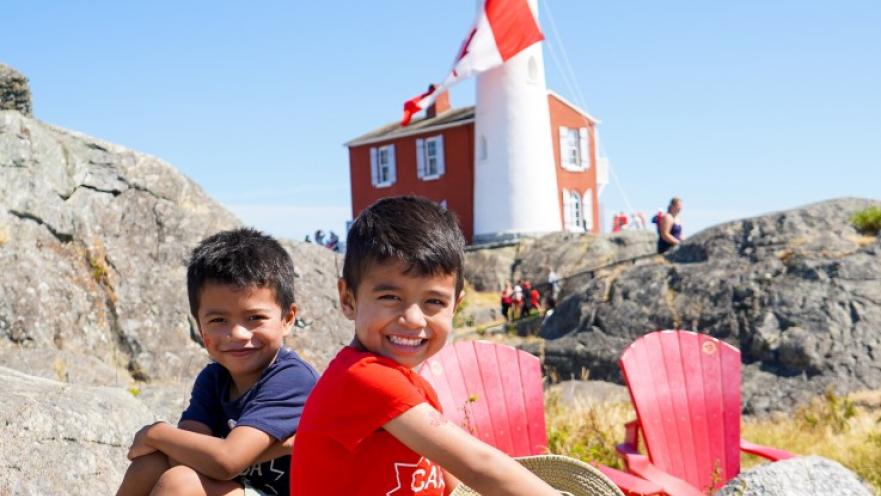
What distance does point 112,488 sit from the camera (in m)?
2.93

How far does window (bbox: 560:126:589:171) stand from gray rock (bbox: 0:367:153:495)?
25.0m

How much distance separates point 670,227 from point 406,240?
1243 cm

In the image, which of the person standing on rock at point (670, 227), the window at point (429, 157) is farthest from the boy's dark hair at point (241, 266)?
the window at point (429, 157)

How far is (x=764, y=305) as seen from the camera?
930cm

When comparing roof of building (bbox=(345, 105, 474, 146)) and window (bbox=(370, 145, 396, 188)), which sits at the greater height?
roof of building (bbox=(345, 105, 474, 146))

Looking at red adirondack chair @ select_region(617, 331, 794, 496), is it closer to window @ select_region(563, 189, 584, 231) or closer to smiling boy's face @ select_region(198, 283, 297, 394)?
smiling boy's face @ select_region(198, 283, 297, 394)

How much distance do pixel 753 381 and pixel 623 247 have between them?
12873 millimetres

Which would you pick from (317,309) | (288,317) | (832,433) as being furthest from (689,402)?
(288,317)

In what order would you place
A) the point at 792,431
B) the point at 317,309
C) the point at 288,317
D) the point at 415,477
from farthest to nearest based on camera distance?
the point at 792,431 < the point at 317,309 < the point at 288,317 < the point at 415,477

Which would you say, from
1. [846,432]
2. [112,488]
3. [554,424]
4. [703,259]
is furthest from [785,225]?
[112,488]

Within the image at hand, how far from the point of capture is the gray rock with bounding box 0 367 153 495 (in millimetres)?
2770

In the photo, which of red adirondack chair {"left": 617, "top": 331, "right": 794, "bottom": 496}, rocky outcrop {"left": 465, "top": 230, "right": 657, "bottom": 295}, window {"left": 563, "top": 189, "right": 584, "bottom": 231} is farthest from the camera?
window {"left": 563, "top": 189, "right": 584, "bottom": 231}

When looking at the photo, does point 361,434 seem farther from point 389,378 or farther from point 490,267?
point 490,267

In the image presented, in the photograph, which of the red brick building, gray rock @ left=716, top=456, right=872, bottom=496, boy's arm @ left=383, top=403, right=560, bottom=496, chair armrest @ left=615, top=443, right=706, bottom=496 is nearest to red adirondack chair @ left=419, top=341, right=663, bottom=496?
chair armrest @ left=615, top=443, right=706, bottom=496
